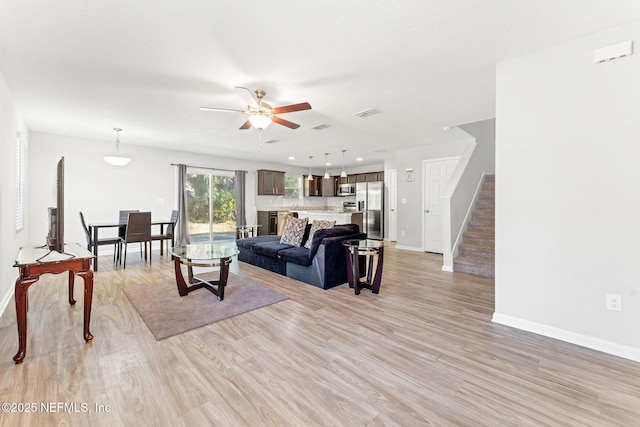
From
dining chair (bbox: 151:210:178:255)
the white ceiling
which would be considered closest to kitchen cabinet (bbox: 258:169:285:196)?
dining chair (bbox: 151:210:178:255)

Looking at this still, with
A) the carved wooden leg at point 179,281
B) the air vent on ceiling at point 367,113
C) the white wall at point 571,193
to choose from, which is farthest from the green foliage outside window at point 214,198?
the white wall at point 571,193

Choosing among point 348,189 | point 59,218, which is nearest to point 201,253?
point 59,218

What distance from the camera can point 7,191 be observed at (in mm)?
3164

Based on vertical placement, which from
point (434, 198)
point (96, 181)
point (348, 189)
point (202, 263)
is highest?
point (348, 189)

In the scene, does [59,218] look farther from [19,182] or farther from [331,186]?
[331,186]

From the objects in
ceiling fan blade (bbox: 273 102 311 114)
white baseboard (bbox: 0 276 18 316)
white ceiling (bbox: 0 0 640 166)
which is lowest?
white baseboard (bbox: 0 276 18 316)

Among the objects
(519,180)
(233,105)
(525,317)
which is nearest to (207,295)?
(233,105)

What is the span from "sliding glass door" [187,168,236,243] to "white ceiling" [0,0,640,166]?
317 centimetres

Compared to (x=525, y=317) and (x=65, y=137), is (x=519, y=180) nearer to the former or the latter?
(x=525, y=317)

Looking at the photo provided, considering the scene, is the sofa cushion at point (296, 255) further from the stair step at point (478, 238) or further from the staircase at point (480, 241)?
the stair step at point (478, 238)

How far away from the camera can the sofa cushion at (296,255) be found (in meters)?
3.94

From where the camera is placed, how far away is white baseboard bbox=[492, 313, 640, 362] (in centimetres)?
209

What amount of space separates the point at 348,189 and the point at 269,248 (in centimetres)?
560

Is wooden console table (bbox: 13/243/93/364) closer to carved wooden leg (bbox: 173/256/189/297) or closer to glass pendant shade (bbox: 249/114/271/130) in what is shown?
carved wooden leg (bbox: 173/256/189/297)
